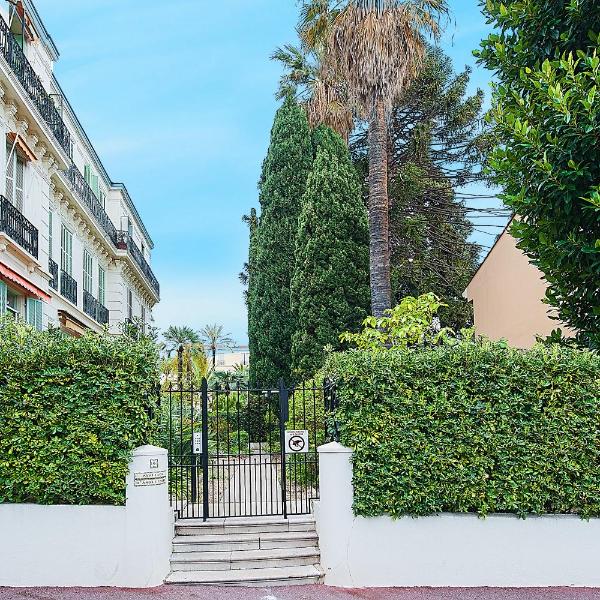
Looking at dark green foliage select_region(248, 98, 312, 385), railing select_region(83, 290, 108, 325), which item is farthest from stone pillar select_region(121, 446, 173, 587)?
railing select_region(83, 290, 108, 325)

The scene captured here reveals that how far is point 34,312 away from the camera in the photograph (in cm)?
1666

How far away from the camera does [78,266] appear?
22.8 meters

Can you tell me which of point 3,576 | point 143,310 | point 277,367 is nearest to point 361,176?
point 277,367

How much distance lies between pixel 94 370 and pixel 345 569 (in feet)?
12.3

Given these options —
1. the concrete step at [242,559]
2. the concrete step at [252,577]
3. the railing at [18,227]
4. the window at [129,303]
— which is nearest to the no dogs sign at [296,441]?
the concrete step at [242,559]

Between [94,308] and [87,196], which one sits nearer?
[94,308]

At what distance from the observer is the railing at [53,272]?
18.6 m

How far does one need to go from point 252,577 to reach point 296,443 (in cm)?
199

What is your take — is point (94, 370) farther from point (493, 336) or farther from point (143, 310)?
point (143, 310)

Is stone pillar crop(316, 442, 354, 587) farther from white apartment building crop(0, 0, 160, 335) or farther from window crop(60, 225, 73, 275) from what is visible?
window crop(60, 225, 73, 275)

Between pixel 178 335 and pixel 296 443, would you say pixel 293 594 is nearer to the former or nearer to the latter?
pixel 296 443

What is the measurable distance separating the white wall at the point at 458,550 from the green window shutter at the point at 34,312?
10574 mm

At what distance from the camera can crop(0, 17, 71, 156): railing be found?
583 inches

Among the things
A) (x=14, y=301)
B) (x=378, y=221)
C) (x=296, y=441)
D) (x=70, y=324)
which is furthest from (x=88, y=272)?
(x=296, y=441)
